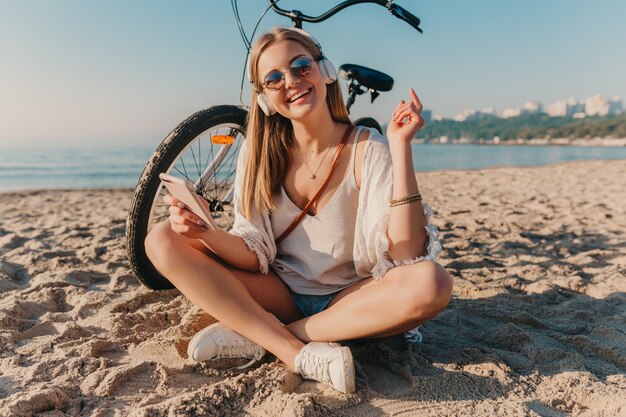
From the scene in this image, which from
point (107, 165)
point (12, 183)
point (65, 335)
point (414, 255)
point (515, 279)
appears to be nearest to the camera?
point (414, 255)

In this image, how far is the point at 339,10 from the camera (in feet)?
7.87

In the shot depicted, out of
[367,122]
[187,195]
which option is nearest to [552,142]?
[367,122]

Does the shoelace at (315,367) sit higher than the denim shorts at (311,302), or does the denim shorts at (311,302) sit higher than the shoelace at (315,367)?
the denim shorts at (311,302)

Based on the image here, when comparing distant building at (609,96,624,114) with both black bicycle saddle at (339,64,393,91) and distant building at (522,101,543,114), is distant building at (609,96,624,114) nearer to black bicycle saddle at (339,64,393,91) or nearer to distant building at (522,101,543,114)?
distant building at (522,101,543,114)

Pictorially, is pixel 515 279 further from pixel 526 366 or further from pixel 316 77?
pixel 316 77

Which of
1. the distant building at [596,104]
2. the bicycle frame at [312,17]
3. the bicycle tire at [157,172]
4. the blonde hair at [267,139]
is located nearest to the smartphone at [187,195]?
the blonde hair at [267,139]

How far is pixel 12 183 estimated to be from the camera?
37.9 ft

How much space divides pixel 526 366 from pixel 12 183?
12.7 meters

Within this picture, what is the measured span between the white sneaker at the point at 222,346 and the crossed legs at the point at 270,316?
0.10ft

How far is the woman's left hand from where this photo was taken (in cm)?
161

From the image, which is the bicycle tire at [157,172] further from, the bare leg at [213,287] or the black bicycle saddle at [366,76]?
the black bicycle saddle at [366,76]

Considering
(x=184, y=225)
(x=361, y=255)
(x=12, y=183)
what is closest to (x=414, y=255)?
(x=361, y=255)

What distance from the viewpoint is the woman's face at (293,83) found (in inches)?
69.4

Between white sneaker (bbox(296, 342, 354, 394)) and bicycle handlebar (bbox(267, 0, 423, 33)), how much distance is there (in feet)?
5.08
